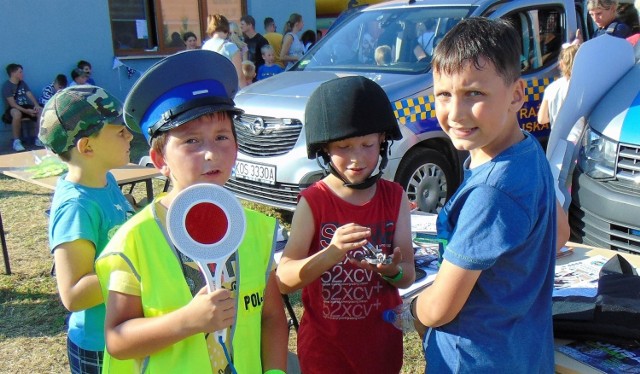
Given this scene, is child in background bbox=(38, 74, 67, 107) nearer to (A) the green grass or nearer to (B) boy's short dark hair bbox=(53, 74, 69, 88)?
(B) boy's short dark hair bbox=(53, 74, 69, 88)

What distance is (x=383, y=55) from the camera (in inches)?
216

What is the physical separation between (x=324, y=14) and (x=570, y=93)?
13881 mm

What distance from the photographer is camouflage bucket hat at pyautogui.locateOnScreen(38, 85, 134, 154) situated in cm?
201

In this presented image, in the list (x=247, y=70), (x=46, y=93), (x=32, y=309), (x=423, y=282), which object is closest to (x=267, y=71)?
(x=247, y=70)

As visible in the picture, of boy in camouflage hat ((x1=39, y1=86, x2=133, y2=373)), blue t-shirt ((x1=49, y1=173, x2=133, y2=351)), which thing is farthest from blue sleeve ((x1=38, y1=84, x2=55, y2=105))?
blue t-shirt ((x1=49, y1=173, x2=133, y2=351))

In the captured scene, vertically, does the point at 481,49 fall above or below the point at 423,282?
above

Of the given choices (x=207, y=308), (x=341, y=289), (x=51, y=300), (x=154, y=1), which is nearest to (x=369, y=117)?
(x=341, y=289)

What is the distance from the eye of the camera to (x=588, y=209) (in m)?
3.67

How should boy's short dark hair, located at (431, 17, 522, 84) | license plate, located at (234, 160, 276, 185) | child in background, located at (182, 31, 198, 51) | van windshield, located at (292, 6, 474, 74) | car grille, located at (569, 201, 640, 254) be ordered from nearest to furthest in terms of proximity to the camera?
1. boy's short dark hair, located at (431, 17, 522, 84)
2. car grille, located at (569, 201, 640, 254)
3. license plate, located at (234, 160, 276, 185)
4. van windshield, located at (292, 6, 474, 74)
5. child in background, located at (182, 31, 198, 51)

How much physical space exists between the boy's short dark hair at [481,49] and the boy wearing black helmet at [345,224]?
0.48 meters

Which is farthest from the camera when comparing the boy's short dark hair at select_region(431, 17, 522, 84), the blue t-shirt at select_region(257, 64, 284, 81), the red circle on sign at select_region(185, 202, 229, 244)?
the blue t-shirt at select_region(257, 64, 284, 81)

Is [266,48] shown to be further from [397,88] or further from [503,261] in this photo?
[503,261]

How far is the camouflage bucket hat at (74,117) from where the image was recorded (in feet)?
6.59

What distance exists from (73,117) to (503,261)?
1.50 meters
